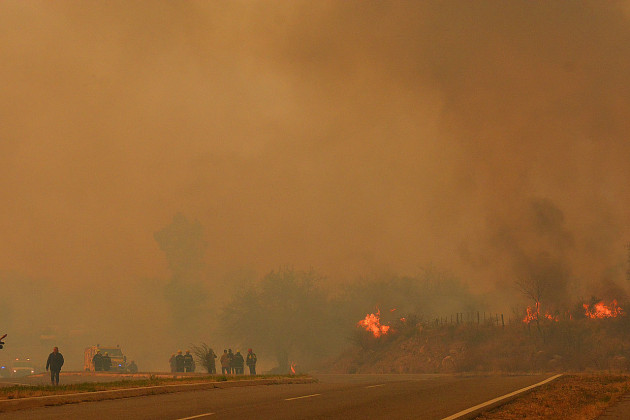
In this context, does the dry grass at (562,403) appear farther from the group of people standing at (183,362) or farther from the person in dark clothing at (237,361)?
the group of people standing at (183,362)

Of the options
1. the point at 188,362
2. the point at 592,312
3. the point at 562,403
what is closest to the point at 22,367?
the point at 188,362

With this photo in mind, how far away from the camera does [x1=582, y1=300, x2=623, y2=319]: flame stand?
5064cm

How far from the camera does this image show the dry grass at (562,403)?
11763mm

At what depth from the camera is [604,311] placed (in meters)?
51.2

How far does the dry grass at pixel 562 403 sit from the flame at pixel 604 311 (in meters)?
33.6

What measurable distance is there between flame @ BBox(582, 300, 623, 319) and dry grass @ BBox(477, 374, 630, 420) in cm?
3357

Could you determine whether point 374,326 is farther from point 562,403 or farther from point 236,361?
point 562,403

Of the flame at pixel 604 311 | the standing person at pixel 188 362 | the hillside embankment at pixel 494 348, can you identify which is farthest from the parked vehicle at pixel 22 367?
the flame at pixel 604 311

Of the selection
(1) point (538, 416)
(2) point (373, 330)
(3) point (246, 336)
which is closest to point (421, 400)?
(1) point (538, 416)

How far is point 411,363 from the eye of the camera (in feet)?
171

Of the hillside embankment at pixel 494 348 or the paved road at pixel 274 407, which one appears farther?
the hillside embankment at pixel 494 348

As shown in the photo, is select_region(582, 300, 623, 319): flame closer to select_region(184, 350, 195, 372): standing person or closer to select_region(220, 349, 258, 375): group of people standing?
select_region(220, 349, 258, 375): group of people standing

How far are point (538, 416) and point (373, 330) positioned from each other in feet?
164

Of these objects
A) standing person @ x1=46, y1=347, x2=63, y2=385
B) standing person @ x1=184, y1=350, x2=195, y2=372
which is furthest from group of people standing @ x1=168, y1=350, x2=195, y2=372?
standing person @ x1=46, y1=347, x2=63, y2=385
